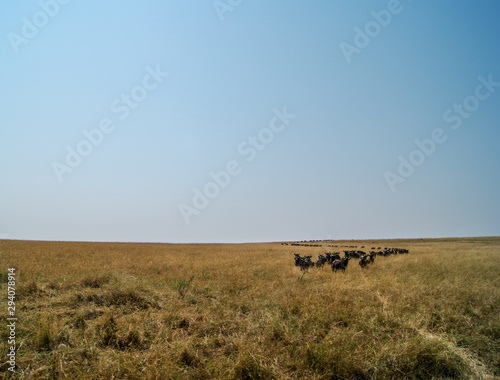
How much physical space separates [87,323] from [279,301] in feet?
14.5

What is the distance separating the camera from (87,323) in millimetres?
5469

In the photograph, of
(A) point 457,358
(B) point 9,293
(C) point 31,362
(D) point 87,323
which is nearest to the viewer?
(C) point 31,362

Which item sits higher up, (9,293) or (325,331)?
(9,293)

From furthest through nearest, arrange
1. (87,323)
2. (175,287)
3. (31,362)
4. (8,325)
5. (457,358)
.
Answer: (175,287) → (87,323) → (8,325) → (457,358) → (31,362)

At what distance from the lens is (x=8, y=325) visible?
5.07 meters

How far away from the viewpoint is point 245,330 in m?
5.46

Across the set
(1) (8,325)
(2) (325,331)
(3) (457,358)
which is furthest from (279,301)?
(1) (8,325)

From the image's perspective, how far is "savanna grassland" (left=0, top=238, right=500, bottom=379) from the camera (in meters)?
4.20

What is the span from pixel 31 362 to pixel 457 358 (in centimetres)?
709

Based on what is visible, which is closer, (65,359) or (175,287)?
(65,359)

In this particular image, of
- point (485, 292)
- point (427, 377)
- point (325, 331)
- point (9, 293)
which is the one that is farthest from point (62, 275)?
point (485, 292)

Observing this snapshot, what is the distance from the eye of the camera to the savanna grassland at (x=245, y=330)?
4203 millimetres

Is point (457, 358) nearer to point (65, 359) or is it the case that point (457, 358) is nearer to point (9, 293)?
point (65, 359)

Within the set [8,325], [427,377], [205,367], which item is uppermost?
[8,325]
